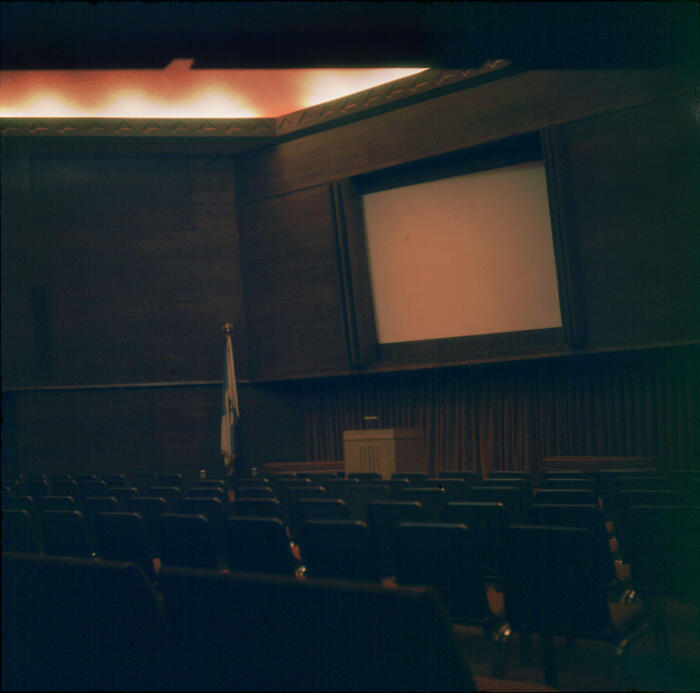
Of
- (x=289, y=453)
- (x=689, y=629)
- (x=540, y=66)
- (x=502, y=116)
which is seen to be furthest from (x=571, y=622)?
(x=289, y=453)

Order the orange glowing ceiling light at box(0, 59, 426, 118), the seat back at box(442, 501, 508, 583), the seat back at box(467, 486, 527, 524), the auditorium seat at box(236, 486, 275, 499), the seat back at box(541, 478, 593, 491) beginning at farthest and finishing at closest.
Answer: the orange glowing ceiling light at box(0, 59, 426, 118) < the auditorium seat at box(236, 486, 275, 499) < the seat back at box(541, 478, 593, 491) < the seat back at box(467, 486, 527, 524) < the seat back at box(442, 501, 508, 583)

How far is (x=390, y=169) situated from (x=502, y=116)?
2.10 meters

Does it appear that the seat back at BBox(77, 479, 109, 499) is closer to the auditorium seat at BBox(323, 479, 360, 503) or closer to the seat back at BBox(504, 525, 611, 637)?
the auditorium seat at BBox(323, 479, 360, 503)

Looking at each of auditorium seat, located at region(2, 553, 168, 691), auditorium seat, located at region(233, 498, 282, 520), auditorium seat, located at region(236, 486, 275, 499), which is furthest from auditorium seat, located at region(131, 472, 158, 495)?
auditorium seat, located at region(2, 553, 168, 691)

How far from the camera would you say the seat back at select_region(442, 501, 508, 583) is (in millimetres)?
3803

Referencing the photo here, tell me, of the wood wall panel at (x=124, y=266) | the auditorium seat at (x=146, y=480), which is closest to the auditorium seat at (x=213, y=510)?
the auditorium seat at (x=146, y=480)

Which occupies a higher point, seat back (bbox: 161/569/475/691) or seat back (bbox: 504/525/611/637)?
seat back (bbox: 161/569/475/691)

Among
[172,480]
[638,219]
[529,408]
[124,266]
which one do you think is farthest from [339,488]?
[124,266]

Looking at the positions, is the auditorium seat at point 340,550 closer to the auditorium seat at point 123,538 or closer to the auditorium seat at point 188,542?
the auditorium seat at point 188,542

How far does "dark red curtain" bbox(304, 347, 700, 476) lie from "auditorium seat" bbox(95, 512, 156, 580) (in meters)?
8.39

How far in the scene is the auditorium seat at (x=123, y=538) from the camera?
12.8 ft

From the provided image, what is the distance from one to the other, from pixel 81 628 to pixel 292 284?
12031 millimetres

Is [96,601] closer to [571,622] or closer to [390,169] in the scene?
[571,622]

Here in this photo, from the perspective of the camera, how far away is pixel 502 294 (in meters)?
12.0
